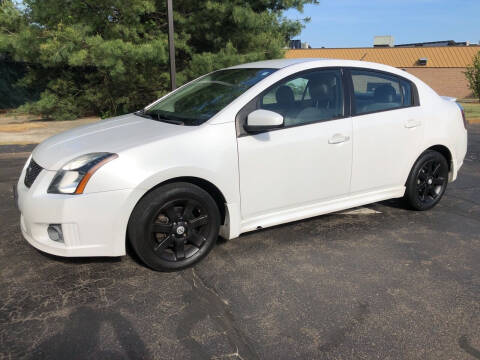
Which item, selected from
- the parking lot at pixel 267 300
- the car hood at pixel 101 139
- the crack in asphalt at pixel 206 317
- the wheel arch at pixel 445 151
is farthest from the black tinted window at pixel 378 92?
the crack in asphalt at pixel 206 317

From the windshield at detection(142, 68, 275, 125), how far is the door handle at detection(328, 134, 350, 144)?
2.62 ft

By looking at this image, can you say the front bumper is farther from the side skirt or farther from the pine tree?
the pine tree

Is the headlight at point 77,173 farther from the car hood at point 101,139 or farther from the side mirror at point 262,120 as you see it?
the side mirror at point 262,120

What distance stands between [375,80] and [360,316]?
8.13 ft

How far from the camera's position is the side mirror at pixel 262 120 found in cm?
324

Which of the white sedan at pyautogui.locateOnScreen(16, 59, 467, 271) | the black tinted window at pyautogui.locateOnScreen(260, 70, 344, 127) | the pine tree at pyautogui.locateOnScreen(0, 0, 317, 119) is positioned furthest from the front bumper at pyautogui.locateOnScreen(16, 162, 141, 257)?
the pine tree at pyautogui.locateOnScreen(0, 0, 317, 119)

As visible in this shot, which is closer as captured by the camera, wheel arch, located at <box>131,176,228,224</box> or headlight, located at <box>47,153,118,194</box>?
headlight, located at <box>47,153,118,194</box>

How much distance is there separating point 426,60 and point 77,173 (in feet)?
172

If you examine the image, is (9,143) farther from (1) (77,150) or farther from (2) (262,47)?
(2) (262,47)

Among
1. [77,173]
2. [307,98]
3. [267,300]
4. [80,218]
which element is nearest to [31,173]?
[77,173]

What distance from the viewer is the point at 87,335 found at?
252cm

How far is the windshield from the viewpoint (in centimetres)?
355

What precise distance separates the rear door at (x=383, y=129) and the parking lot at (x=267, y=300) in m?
0.54

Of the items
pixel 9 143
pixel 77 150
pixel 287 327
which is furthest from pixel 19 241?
pixel 9 143
